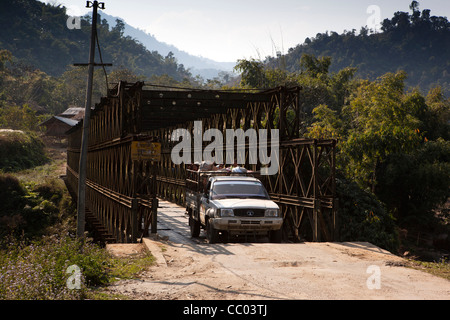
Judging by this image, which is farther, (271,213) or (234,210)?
(271,213)

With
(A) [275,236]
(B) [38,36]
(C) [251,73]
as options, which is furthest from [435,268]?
(B) [38,36]

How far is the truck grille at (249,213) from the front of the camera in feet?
43.9

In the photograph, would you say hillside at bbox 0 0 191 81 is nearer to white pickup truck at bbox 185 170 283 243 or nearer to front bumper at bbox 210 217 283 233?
white pickup truck at bbox 185 170 283 243

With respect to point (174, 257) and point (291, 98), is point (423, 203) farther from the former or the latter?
point (174, 257)

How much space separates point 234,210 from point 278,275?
427 cm

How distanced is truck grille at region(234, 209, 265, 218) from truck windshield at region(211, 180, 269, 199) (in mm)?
1057

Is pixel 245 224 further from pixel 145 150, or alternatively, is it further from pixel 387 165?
pixel 387 165

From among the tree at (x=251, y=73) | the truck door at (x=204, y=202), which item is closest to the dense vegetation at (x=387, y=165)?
the truck door at (x=204, y=202)

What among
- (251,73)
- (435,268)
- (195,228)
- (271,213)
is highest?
(251,73)

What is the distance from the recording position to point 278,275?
30.4ft

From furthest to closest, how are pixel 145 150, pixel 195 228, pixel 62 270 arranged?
pixel 195 228, pixel 145 150, pixel 62 270

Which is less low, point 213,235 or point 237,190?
point 237,190

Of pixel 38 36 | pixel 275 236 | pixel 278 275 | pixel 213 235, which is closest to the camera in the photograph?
pixel 278 275

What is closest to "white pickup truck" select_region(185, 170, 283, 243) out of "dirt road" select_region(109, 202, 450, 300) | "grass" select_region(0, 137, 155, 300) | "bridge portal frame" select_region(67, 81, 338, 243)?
"dirt road" select_region(109, 202, 450, 300)
